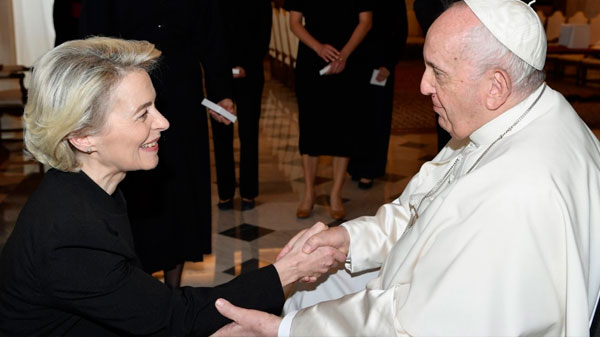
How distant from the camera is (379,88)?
6.11 metres

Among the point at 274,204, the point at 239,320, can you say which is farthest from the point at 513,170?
the point at 274,204

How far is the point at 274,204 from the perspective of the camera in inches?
221

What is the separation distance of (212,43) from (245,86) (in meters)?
1.53

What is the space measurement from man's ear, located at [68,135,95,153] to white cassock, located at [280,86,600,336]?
2.60 feet

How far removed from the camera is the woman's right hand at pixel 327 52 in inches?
195

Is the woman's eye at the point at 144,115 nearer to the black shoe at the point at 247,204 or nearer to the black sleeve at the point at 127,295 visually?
the black sleeve at the point at 127,295

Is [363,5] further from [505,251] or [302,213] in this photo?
[505,251]

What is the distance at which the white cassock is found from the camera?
5.59 feet

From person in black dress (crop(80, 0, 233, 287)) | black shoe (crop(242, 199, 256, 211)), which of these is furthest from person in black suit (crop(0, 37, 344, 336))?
black shoe (crop(242, 199, 256, 211))

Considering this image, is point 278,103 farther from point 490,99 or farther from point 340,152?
point 490,99

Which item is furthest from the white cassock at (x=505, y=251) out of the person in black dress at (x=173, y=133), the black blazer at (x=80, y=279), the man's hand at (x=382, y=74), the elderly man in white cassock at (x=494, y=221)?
the man's hand at (x=382, y=74)

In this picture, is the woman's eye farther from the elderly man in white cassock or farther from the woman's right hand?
the woman's right hand

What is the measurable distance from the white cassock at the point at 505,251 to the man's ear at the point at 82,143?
793 millimetres

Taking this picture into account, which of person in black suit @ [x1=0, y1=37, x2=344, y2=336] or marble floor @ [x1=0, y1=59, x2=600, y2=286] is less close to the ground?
person in black suit @ [x1=0, y1=37, x2=344, y2=336]
